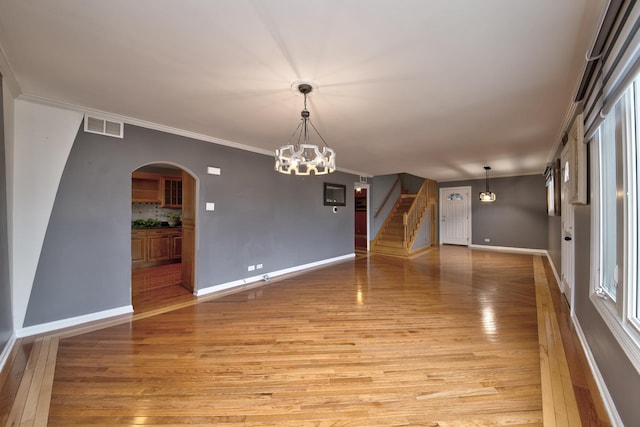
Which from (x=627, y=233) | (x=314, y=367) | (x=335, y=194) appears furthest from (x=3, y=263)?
(x=335, y=194)

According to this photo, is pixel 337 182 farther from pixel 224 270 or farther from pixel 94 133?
pixel 94 133

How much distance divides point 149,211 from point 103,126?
3.99 metres

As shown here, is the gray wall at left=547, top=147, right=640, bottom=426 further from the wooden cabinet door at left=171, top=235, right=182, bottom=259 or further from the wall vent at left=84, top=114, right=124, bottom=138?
the wooden cabinet door at left=171, top=235, right=182, bottom=259

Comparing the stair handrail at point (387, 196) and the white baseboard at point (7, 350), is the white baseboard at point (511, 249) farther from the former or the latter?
the white baseboard at point (7, 350)

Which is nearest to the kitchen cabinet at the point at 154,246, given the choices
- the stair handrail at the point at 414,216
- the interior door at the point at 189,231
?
the interior door at the point at 189,231

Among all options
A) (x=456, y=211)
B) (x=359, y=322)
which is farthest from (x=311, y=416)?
(x=456, y=211)

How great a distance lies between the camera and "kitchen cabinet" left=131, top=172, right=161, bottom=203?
6.18m

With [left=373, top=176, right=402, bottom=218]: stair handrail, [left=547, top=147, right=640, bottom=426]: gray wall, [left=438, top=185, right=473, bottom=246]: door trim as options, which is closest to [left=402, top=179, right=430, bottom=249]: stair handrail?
[left=373, top=176, right=402, bottom=218]: stair handrail

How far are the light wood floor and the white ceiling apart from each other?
247 cm

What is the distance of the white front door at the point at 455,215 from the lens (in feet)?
30.6

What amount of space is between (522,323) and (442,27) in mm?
3227

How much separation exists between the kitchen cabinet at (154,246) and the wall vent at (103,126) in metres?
3.32

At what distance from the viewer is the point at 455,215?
31.4 ft

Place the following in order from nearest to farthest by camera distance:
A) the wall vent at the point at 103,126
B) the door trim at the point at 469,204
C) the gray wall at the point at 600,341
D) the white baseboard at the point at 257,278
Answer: the gray wall at the point at 600,341
the wall vent at the point at 103,126
the white baseboard at the point at 257,278
the door trim at the point at 469,204
